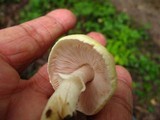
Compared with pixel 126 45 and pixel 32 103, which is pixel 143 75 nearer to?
pixel 126 45

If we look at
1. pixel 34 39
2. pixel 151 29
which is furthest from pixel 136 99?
pixel 34 39

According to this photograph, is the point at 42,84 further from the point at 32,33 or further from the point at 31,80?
the point at 32,33

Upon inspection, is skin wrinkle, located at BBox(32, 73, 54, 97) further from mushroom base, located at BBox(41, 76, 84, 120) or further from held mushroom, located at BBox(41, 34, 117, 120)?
mushroom base, located at BBox(41, 76, 84, 120)

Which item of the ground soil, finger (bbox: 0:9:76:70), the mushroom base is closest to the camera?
the mushroom base

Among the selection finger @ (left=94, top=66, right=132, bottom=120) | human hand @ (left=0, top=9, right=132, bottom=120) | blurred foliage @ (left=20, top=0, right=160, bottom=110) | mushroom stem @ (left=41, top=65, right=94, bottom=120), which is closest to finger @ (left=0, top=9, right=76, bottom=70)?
human hand @ (left=0, top=9, right=132, bottom=120)

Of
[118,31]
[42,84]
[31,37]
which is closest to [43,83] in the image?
[42,84]

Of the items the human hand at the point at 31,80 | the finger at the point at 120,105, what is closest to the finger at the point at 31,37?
the human hand at the point at 31,80
